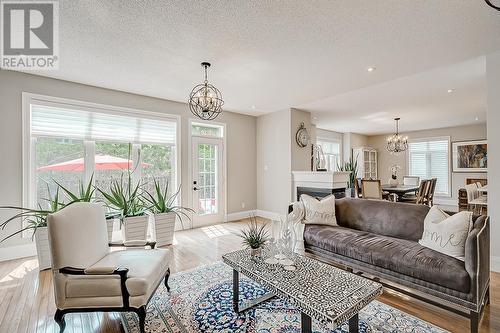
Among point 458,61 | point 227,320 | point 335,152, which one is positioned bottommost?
point 227,320

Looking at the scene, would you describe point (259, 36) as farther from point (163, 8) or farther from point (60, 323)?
point (60, 323)

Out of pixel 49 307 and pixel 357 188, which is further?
pixel 357 188

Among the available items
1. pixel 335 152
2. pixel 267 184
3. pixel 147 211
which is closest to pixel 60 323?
pixel 147 211

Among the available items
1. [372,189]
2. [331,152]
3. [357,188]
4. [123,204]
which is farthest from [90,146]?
[331,152]

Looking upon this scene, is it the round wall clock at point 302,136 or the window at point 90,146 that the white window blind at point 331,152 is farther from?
the window at point 90,146

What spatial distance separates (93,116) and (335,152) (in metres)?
7.67

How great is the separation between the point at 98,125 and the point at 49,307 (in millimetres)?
2896

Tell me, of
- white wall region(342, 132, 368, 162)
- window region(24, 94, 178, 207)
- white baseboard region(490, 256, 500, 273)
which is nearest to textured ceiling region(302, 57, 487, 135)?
white wall region(342, 132, 368, 162)

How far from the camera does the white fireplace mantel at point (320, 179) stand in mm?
4977

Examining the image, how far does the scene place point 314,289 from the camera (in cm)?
163

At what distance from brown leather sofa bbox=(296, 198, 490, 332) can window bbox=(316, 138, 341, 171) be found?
5.22 m

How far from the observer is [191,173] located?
16.8 ft

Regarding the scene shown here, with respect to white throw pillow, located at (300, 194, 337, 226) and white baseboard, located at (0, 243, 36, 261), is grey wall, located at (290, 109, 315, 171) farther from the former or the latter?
white baseboard, located at (0, 243, 36, 261)

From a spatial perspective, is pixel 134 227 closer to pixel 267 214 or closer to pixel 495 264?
pixel 267 214
